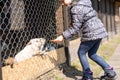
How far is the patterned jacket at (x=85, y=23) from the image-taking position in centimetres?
551

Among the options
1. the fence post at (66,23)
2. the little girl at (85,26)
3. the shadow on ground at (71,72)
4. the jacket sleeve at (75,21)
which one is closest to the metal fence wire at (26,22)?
the fence post at (66,23)

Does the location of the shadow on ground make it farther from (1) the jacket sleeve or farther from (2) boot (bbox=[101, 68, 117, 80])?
(1) the jacket sleeve

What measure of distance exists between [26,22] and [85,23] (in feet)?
3.77

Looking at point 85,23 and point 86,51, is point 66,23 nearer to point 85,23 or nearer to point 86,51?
point 86,51

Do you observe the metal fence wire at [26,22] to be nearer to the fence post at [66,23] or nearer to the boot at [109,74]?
the fence post at [66,23]

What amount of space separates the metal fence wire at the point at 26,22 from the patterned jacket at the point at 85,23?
88 centimetres

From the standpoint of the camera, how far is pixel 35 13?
21.3ft

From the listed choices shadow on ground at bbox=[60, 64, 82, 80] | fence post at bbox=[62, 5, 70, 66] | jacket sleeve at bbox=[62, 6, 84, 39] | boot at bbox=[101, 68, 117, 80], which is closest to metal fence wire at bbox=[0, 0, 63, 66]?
fence post at bbox=[62, 5, 70, 66]

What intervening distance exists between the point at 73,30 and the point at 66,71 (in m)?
1.50

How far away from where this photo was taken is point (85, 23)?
18.5 ft

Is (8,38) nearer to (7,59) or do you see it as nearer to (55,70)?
(7,59)

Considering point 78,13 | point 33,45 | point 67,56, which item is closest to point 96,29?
point 78,13

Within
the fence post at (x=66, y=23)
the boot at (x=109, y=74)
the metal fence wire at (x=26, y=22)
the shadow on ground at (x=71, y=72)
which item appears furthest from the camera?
the fence post at (x=66, y=23)

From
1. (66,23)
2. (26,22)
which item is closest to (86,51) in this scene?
(26,22)
